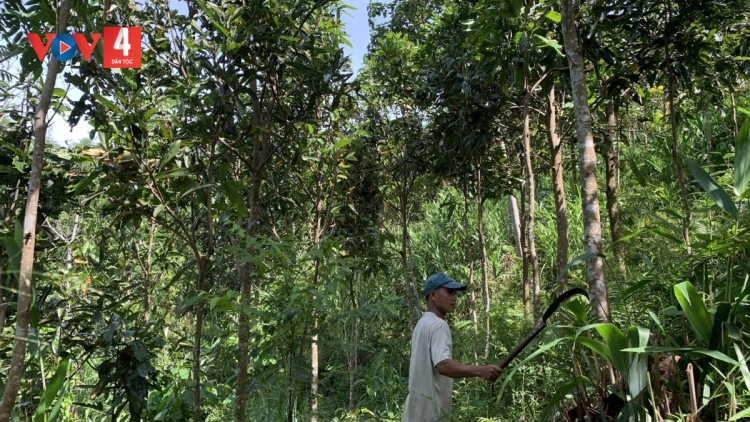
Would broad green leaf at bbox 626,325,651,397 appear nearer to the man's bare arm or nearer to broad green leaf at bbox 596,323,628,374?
broad green leaf at bbox 596,323,628,374

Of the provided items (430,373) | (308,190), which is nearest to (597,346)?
(430,373)

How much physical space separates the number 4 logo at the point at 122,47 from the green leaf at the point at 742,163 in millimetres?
2679

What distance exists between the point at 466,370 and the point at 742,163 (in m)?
1.26

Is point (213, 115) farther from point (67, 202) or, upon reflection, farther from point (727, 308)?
point (727, 308)

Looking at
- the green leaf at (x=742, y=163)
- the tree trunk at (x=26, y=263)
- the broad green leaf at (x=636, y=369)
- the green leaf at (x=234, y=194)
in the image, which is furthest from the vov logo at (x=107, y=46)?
the green leaf at (x=742, y=163)

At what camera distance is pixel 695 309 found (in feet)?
5.65

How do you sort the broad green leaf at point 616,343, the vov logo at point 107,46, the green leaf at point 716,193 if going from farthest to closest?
1. the vov logo at point 107,46
2. the green leaf at point 716,193
3. the broad green leaf at point 616,343

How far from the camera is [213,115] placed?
9.18 feet

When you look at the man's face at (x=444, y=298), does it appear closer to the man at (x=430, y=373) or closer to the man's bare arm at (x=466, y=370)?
the man at (x=430, y=373)

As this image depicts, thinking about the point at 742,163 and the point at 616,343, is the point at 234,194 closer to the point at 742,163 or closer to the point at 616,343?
the point at 616,343

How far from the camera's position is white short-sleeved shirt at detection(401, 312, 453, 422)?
97.6 inches

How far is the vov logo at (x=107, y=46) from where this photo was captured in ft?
7.48

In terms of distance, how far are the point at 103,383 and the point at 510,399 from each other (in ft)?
11.7

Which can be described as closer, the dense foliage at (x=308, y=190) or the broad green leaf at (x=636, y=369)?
the broad green leaf at (x=636, y=369)
